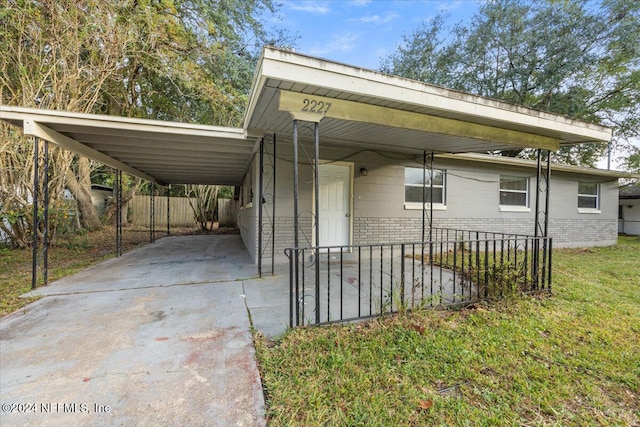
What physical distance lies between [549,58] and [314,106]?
12.5 m

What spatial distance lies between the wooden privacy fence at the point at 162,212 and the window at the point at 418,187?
1220cm

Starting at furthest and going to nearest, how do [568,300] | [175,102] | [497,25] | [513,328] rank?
[497,25], [175,102], [568,300], [513,328]

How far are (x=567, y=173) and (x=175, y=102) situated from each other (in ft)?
46.0

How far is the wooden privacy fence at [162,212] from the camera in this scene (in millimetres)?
14438

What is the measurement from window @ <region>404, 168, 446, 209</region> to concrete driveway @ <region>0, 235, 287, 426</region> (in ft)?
14.4

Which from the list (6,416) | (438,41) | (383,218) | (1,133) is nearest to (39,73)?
(1,133)

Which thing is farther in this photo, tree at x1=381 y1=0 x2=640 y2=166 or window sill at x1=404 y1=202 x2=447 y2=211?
tree at x1=381 y1=0 x2=640 y2=166

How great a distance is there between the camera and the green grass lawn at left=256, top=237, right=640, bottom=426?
172 centimetres

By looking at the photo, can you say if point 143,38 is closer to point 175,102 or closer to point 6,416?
point 175,102

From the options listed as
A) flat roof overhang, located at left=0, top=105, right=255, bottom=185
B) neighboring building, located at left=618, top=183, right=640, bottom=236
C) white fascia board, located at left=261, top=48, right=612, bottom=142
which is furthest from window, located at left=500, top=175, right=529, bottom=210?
neighboring building, located at left=618, top=183, right=640, bottom=236

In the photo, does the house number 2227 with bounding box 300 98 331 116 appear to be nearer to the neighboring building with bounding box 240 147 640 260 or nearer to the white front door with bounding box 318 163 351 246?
the neighboring building with bounding box 240 147 640 260

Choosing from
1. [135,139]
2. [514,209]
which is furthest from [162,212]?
[514,209]

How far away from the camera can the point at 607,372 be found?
217 cm

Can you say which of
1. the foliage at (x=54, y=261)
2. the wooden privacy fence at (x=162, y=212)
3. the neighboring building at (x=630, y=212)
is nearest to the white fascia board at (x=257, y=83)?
the foliage at (x=54, y=261)
